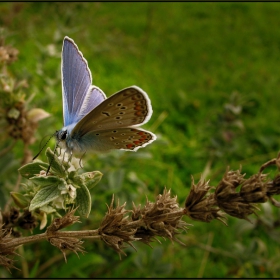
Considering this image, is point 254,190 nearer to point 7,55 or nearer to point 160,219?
point 160,219

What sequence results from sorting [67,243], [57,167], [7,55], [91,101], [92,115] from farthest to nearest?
[7,55] → [91,101] → [92,115] → [57,167] → [67,243]

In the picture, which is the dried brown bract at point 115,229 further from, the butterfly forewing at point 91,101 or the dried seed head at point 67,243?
the butterfly forewing at point 91,101

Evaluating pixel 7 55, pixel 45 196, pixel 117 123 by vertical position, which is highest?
pixel 7 55

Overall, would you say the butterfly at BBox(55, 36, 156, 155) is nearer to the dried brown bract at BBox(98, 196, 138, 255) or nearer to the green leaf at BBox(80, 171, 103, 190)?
the green leaf at BBox(80, 171, 103, 190)

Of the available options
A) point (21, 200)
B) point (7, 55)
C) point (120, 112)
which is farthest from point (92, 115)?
point (7, 55)

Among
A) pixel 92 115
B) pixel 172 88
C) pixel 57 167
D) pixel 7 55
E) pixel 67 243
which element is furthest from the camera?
pixel 172 88

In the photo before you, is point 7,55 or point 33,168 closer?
point 33,168
